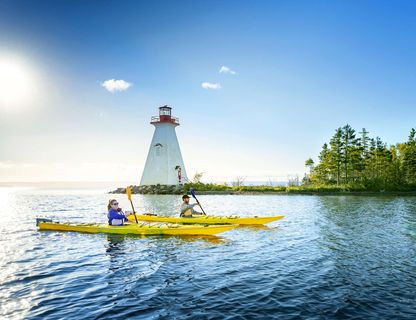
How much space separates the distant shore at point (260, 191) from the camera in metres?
47.3

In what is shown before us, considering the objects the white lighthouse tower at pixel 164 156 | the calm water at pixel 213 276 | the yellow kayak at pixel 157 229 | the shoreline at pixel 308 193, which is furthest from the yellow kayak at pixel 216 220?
the white lighthouse tower at pixel 164 156

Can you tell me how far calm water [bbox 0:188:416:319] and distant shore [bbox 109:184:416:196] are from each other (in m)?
33.8

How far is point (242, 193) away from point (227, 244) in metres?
39.9

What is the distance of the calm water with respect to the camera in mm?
7203

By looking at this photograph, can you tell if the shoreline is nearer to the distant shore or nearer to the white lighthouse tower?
the distant shore

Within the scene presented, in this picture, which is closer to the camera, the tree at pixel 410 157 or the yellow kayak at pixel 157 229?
the yellow kayak at pixel 157 229

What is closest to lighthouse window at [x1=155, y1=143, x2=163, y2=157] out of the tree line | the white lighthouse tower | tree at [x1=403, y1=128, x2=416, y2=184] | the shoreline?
the white lighthouse tower

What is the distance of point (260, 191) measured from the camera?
2124 inches

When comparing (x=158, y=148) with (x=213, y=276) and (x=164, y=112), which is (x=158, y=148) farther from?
(x=213, y=276)

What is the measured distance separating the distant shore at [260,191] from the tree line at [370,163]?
1.41 meters

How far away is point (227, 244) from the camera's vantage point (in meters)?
14.3

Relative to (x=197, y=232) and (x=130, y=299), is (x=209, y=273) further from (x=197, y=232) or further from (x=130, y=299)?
(x=197, y=232)

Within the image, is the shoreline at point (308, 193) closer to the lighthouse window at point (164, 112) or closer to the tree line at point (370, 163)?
the tree line at point (370, 163)

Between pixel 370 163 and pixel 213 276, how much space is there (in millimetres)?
53925
